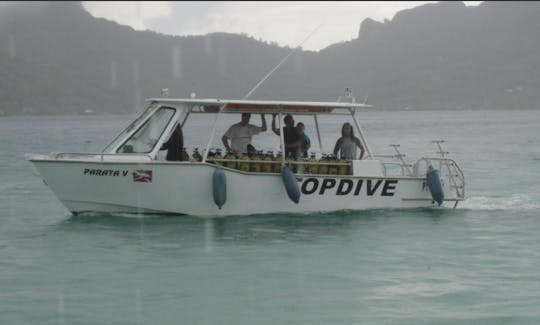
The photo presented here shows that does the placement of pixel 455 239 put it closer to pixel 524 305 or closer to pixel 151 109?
pixel 524 305

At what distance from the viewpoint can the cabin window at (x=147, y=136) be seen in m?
15.3

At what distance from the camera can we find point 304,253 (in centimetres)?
1327

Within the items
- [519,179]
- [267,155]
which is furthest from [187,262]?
[519,179]

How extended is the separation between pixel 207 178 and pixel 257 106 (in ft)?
5.77

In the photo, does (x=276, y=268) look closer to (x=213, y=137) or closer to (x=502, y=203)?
(x=213, y=137)

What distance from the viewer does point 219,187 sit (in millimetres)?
14883

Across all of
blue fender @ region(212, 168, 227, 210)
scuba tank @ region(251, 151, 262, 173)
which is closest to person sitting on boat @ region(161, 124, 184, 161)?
blue fender @ region(212, 168, 227, 210)

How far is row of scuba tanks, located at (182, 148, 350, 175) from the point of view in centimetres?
1533

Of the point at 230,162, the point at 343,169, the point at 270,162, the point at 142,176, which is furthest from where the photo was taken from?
the point at 343,169

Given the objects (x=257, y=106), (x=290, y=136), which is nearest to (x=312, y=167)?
(x=290, y=136)

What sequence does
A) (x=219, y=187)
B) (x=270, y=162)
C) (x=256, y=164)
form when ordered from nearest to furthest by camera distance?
(x=219, y=187) < (x=270, y=162) < (x=256, y=164)

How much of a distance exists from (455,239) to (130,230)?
5.71 meters

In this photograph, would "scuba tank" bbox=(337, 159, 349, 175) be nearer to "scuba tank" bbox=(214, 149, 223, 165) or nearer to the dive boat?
the dive boat

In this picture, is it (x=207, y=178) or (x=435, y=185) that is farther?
(x=435, y=185)
